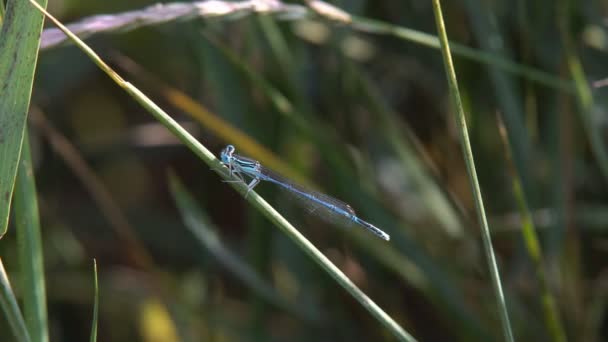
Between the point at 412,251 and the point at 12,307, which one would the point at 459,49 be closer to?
the point at 412,251

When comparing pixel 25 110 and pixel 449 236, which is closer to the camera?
pixel 25 110

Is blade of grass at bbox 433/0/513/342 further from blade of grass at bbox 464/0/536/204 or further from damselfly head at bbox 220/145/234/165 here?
blade of grass at bbox 464/0/536/204

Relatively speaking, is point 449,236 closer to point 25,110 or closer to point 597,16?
point 597,16

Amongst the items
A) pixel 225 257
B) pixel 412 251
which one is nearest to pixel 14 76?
pixel 225 257

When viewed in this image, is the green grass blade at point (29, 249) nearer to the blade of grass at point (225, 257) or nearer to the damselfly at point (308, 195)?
the damselfly at point (308, 195)

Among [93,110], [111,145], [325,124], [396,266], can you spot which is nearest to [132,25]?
[325,124]

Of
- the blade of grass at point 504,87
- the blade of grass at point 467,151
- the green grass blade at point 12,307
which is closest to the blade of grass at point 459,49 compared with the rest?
the blade of grass at point 504,87
